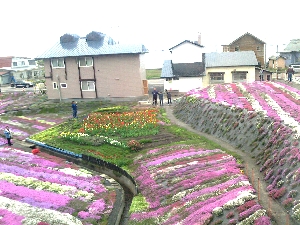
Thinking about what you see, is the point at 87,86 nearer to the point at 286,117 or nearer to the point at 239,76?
the point at 239,76

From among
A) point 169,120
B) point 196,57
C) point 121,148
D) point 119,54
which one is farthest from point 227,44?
point 121,148

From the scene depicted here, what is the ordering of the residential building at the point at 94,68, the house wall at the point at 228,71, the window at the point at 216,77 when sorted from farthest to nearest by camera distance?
the window at the point at 216,77 < the house wall at the point at 228,71 < the residential building at the point at 94,68

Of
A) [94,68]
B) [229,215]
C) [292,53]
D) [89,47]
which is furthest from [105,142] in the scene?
[292,53]

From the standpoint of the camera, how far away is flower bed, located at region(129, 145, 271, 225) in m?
17.2

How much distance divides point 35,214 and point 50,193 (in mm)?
2927

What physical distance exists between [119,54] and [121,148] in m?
25.5

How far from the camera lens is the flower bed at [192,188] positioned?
17.2 metres

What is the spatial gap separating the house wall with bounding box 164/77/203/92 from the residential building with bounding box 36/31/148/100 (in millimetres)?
4533

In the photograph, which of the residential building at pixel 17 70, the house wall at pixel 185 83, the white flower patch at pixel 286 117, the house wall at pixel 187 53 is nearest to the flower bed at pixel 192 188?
the white flower patch at pixel 286 117

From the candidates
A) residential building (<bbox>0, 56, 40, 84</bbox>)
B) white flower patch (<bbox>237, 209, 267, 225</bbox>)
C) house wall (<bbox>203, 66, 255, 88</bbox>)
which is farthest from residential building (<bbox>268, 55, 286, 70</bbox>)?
residential building (<bbox>0, 56, 40, 84</bbox>)

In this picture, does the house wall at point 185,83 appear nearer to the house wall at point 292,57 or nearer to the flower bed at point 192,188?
the flower bed at point 192,188

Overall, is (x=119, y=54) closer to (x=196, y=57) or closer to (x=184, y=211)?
(x=196, y=57)

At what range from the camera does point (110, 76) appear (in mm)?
53906

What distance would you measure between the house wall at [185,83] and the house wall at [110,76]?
17.2ft
